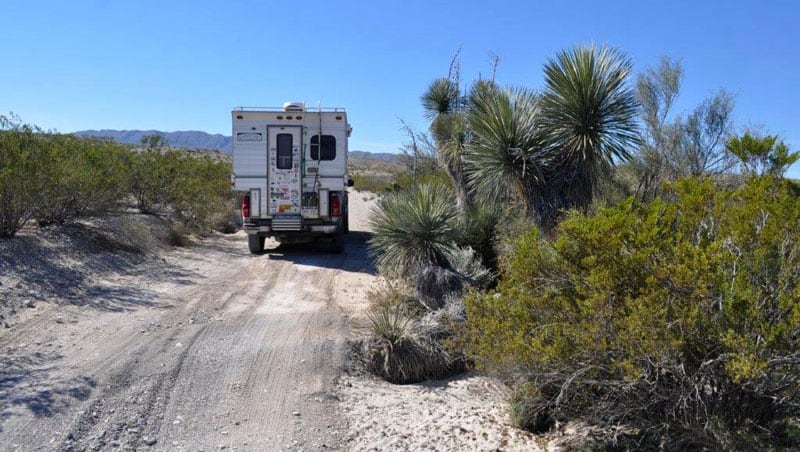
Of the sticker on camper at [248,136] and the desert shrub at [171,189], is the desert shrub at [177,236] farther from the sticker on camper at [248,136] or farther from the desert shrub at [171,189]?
the sticker on camper at [248,136]

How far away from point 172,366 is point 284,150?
843 cm

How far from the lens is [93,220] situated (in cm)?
1334

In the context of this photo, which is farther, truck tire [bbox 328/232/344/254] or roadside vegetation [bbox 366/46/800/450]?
truck tire [bbox 328/232/344/254]

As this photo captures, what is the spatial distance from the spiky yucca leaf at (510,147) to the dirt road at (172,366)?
2.82 metres

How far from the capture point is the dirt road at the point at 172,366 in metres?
5.08

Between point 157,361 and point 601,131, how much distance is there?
658cm

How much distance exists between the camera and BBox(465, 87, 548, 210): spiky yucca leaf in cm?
938

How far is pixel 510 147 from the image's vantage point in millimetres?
9383

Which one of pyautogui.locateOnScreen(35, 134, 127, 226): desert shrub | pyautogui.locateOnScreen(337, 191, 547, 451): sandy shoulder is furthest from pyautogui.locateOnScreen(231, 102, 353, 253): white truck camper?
pyautogui.locateOnScreen(337, 191, 547, 451): sandy shoulder

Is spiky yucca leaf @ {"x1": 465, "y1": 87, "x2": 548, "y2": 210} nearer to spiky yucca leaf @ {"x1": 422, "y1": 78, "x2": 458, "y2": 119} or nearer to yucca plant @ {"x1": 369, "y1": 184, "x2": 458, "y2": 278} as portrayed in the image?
yucca plant @ {"x1": 369, "y1": 184, "x2": 458, "y2": 278}

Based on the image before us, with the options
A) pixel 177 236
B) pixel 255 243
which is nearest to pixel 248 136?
pixel 255 243

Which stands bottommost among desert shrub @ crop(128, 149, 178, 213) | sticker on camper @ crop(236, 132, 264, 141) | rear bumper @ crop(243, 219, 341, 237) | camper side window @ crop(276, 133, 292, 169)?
rear bumper @ crop(243, 219, 341, 237)

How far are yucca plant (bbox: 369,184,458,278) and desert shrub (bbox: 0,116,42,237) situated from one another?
6.02m

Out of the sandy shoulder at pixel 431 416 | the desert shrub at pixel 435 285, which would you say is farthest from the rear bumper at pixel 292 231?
the sandy shoulder at pixel 431 416
